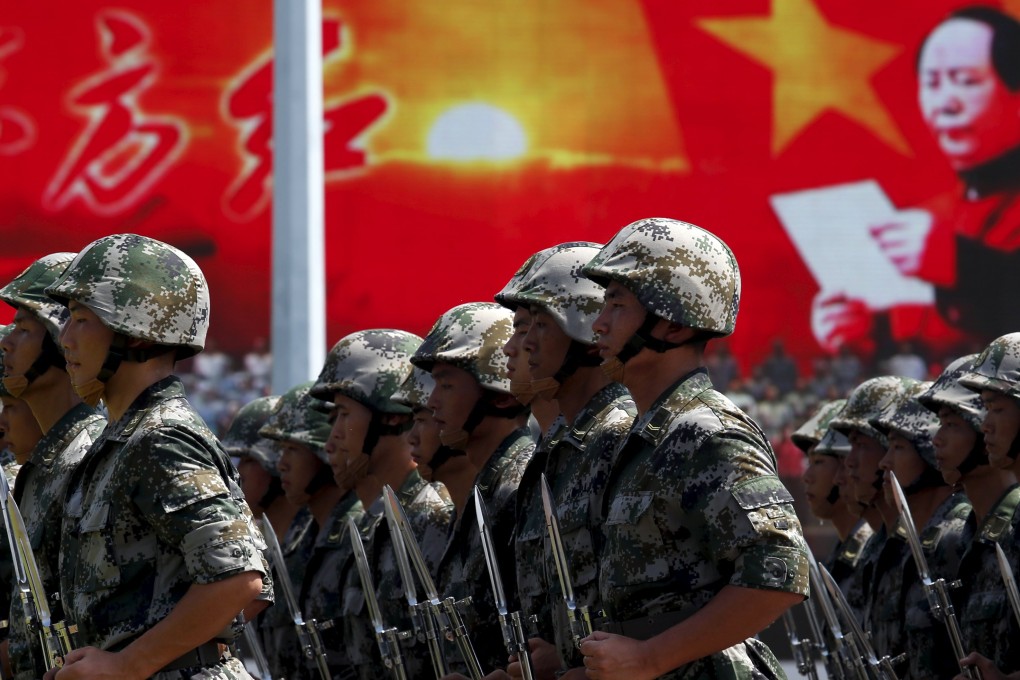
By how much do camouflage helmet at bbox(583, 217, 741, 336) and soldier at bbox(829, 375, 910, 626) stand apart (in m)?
4.21

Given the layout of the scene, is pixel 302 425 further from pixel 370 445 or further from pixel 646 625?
pixel 646 625

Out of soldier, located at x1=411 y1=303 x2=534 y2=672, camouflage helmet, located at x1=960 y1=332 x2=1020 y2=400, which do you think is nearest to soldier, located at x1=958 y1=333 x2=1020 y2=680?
camouflage helmet, located at x1=960 y1=332 x2=1020 y2=400

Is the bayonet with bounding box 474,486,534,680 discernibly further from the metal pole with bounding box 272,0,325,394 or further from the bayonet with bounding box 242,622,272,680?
the metal pole with bounding box 272,0,325,394

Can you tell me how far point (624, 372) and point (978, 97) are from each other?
1346cm

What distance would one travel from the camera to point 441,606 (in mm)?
6410

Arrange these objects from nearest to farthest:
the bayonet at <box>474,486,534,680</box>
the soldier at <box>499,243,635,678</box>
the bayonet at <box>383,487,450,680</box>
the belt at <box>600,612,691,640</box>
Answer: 1. the belt at <box>600,612,691,640</box>
2. the soldier at <box>499,243,635,678</box>
3. the bayonet at <box>474,486,534,680</box>
4. the bayonet at <box>383,487,450,680</box>

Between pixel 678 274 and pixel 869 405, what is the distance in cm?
456

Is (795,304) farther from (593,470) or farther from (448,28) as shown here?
(593,470)

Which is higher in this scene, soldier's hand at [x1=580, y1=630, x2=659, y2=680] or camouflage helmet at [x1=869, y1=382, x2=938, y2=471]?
camouflage helmet at [x1=869, y1=382, x2=938, y2=471]

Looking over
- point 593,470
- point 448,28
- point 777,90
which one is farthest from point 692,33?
point 593,470

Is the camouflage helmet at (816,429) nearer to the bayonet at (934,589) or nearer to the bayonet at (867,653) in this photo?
the bayonet at (867,653)

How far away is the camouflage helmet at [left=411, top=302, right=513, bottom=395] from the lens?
691 centimetres

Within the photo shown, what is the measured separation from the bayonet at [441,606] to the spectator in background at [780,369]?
11.1 m

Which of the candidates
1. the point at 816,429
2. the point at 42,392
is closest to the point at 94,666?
the point at 42,392
